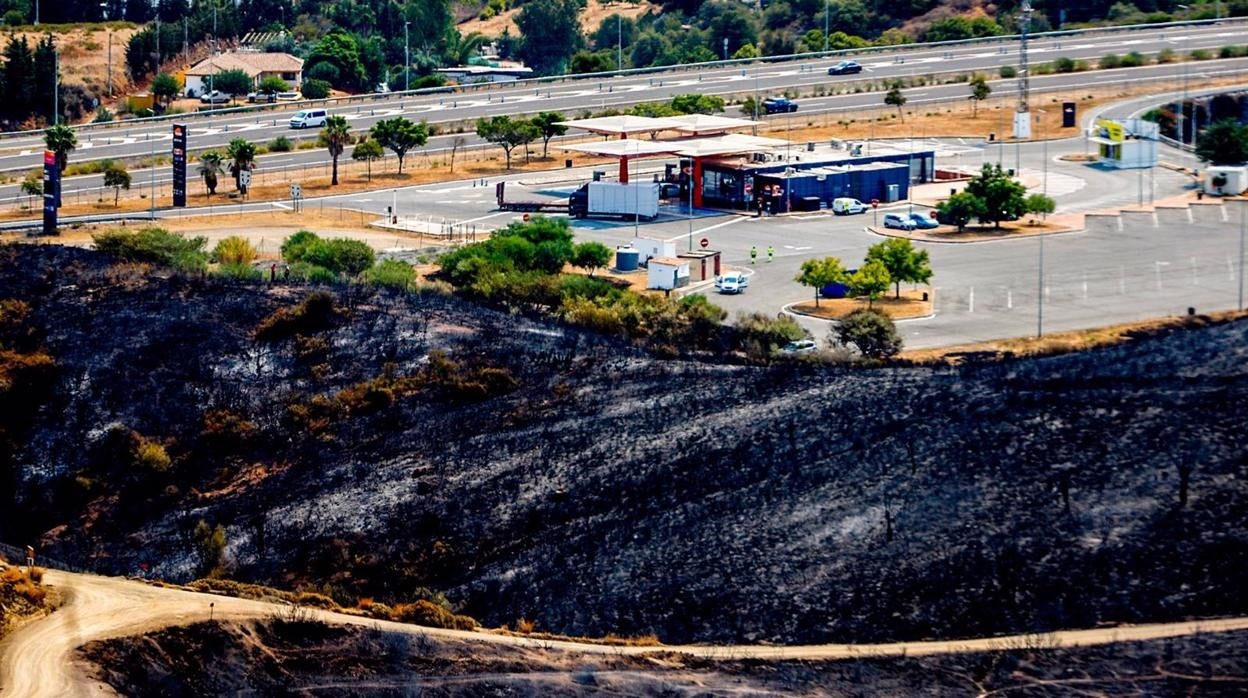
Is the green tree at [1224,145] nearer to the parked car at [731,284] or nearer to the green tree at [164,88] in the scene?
the parked car at [731,284]

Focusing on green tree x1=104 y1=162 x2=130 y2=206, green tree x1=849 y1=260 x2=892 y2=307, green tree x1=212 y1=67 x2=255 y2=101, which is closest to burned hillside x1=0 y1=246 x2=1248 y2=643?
green tree x1=849 y1=260 x2=892 y2=307

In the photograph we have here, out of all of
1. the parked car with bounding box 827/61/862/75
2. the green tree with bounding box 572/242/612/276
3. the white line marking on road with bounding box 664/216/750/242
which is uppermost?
the parked car with bounding box 827/61/862/75

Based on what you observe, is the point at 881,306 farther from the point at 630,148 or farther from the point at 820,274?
the point at 630,148

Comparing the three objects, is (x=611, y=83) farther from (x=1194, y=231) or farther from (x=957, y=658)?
(x=957, y=658)

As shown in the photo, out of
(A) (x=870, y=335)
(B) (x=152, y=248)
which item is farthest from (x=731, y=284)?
(B) (x=152, y=248)

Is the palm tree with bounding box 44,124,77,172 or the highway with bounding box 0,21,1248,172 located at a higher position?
the highway with bounding box 0,21,1248,172

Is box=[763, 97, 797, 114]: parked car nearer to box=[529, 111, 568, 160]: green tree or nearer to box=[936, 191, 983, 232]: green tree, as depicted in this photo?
box=[529, 111, 568, 160]: green tree

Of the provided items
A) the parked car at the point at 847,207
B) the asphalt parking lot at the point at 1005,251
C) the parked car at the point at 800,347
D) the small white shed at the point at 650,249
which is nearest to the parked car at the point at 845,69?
the asphalt parking lot at the point at 1005,251

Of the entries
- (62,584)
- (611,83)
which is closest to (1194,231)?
(62,584)
